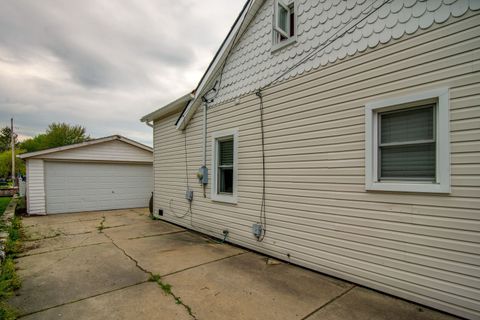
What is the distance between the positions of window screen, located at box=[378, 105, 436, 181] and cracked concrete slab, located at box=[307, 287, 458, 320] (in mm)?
1528

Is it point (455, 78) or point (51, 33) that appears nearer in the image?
point (455, 78)

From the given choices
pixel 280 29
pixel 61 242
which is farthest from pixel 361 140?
pixel 61 242

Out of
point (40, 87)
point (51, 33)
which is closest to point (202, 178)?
point (51, 33)

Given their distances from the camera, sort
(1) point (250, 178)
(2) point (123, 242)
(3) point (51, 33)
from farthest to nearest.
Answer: (3) point (51, 33) < (2) point (123, 242) < (1) point (250, 178)

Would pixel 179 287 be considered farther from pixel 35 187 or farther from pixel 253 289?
pixel 35 187

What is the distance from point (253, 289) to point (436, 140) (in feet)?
9.72

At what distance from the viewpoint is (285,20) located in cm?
419

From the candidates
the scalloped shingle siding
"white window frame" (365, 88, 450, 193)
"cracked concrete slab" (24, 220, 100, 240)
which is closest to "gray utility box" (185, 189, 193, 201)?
A: the scalloped shingle siding

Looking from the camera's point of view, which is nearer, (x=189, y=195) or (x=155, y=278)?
(x=155, y=278)

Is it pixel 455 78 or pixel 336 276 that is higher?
pixel 455 78

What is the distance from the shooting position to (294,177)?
3930mm

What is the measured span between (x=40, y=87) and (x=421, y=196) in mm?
15240

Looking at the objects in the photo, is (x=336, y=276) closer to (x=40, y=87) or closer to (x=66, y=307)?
(x=66, y=307)

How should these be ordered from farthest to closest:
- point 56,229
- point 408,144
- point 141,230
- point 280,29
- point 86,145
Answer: point 86,145 → point 56,229 → point 141,230 → point 280,29 → point 408,144
